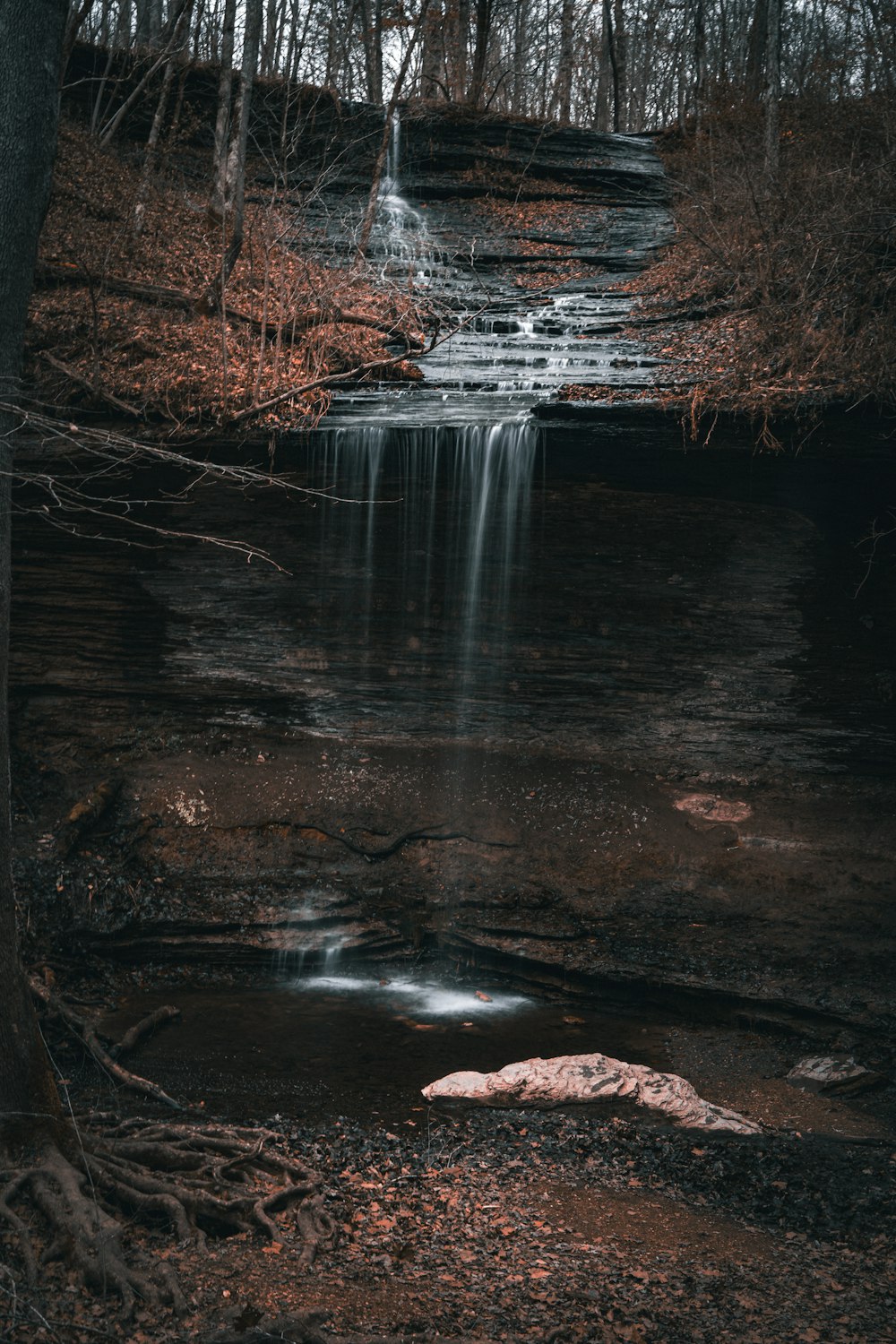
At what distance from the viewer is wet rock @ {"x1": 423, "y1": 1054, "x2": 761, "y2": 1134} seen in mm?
6344

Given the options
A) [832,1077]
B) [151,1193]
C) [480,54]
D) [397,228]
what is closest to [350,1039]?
[151,1193]

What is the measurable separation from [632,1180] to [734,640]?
5.31 meters

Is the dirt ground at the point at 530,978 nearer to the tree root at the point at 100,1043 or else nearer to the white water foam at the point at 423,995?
the tree root at the point at 100,1043

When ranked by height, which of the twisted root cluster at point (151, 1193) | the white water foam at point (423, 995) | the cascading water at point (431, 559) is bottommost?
the white water foam at point (423, 995)

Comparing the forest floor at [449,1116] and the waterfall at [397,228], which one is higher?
the waterfall at [397,228]

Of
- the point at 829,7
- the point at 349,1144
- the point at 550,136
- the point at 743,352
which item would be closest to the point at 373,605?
the point at 743,352

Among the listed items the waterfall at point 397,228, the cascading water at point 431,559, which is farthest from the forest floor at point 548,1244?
the waterfall at point 397,228

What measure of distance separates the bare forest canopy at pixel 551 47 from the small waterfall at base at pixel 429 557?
6806 millimetres

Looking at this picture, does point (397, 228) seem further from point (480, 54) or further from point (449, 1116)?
point (449, 1116)

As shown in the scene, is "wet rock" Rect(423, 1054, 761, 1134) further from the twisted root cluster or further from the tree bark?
the tree bark

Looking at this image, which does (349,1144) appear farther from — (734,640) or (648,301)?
(648,301)

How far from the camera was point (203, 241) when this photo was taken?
15.4 m

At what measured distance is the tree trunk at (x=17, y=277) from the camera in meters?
4.53

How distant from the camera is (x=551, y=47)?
28109mm
